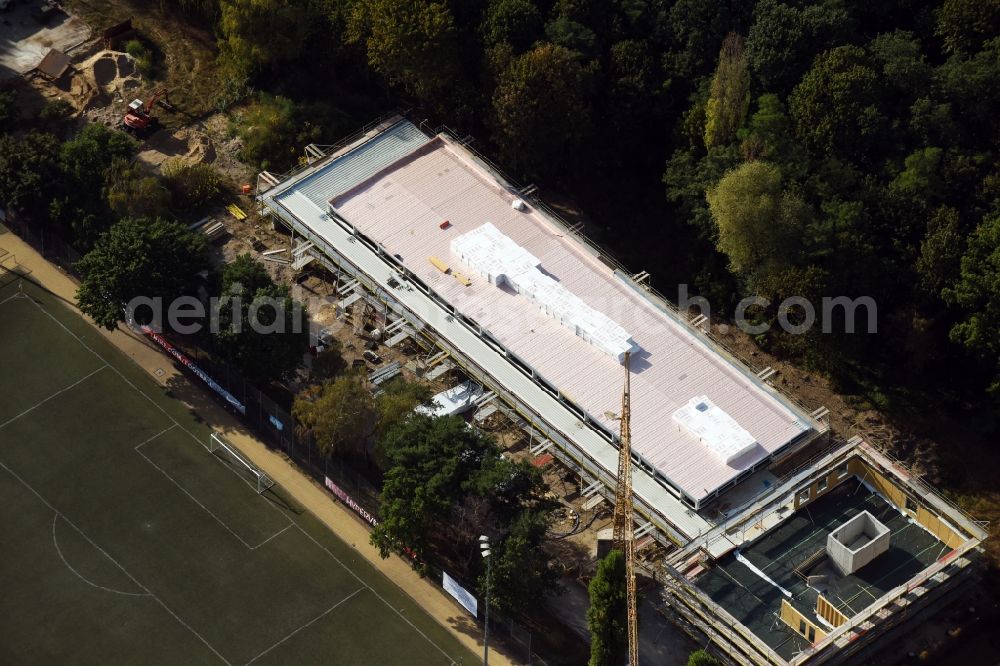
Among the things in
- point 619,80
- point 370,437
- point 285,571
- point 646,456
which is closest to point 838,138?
point 619,80

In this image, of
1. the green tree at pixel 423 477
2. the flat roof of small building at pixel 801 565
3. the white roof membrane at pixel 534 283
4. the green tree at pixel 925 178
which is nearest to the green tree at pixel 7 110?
the white roof membrane at pixel 534 283

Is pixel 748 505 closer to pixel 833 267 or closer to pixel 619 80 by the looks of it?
pixel 833 267

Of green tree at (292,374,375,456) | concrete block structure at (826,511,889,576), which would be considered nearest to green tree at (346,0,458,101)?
green tree at (292,374,375,456)

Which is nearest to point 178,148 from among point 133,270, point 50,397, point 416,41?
point 133,270

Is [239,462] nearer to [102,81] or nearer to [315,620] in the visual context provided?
[315,620]

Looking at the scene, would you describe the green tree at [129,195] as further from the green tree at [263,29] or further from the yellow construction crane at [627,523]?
the yellow construction crane at [627,523]
